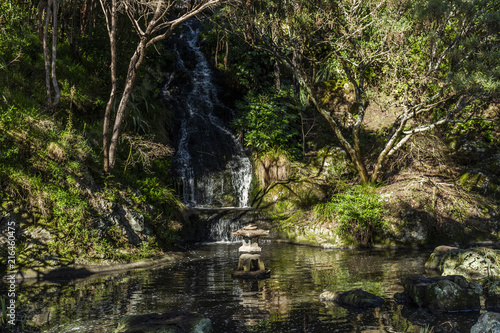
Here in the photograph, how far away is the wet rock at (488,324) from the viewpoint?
462 cm

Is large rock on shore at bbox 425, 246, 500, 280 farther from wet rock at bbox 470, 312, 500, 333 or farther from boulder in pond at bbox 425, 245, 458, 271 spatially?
wet rock at bbox 470, 312, 500, 333

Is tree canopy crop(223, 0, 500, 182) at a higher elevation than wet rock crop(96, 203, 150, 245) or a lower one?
higher

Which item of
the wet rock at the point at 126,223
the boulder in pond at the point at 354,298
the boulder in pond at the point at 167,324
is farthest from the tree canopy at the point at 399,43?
the boulder in pond at the point at 167,324

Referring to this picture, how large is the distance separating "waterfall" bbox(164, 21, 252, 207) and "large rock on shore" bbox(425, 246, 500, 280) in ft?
32.3

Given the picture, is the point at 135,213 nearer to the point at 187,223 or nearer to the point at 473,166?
the point at 187,223

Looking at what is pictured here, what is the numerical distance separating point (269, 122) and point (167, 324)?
1497 cm

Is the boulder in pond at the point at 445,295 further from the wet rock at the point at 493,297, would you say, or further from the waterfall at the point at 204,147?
the waterfall at the point at 204,147

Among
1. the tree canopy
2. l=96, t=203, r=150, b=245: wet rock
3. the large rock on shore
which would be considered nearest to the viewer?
the large rock on shore

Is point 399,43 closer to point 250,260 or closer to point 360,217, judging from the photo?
point 360,217

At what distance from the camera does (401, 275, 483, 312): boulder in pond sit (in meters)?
6.52

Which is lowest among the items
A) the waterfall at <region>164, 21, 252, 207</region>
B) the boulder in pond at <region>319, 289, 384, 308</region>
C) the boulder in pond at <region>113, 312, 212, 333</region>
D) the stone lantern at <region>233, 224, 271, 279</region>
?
the boulder in pond at <region>319, 289, 384, 308</region>

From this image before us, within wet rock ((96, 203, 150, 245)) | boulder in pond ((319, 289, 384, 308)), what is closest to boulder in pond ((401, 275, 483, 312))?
boulder in pond ((319, 289, 384, 308))

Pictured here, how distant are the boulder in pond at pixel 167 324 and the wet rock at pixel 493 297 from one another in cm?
466

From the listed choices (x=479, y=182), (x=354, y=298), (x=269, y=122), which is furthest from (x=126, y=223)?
(x=479, y=182)
